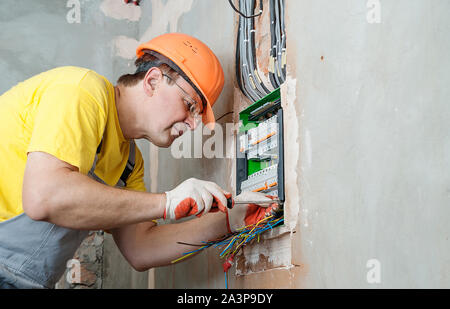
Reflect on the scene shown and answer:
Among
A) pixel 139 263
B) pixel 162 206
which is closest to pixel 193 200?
pixel 162 206

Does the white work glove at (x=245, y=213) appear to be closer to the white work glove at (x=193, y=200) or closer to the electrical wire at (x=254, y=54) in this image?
the white work glove at (x=193, y=200)

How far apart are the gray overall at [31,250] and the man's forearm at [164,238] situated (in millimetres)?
277

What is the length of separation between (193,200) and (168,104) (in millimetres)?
440

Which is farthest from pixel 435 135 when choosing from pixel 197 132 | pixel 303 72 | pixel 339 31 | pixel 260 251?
pixel 197 132

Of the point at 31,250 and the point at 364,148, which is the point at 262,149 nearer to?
the point at 364,148

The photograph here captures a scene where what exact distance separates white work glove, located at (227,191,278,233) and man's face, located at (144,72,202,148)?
1.27ft

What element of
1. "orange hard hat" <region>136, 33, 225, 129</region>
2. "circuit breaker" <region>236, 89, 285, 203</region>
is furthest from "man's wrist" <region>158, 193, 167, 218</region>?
"orange hard hat" <region>136, 33, 225, 129</region>

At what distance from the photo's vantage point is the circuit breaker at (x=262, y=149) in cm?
159

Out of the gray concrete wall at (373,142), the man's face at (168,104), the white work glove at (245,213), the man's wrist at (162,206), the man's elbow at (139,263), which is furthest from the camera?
the man's elbow at (139,263)

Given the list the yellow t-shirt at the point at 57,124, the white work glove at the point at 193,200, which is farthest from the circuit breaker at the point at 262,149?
the yellow t-shirt at the point at 57,124

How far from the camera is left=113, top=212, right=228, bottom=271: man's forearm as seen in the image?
1.87 meters

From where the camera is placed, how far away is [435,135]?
3.30 feet
